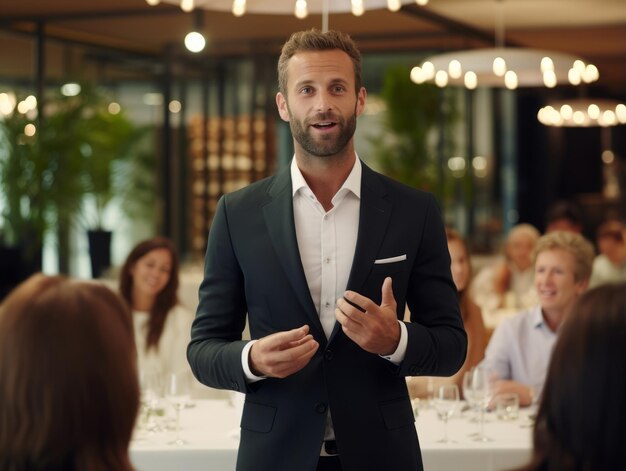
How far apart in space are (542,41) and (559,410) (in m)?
12.5

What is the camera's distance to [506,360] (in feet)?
15.9

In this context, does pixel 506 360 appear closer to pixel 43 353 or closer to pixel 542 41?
pixel 43 353

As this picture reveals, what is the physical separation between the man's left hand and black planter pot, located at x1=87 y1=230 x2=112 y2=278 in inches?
361

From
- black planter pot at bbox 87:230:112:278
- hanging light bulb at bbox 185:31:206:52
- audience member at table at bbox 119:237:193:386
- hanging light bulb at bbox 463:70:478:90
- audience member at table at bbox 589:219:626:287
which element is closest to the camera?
audience member at table at bbox 119:237:193:386

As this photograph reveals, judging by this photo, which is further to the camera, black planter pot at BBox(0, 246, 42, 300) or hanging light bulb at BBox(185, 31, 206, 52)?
black planter pot at BBox(0, 246, 42, 300)

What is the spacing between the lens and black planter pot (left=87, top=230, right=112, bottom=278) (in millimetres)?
11134

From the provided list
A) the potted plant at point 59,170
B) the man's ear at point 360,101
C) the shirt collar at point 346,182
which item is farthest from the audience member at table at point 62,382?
the potted plant at point 59,170

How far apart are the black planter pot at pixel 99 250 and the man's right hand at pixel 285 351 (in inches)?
359

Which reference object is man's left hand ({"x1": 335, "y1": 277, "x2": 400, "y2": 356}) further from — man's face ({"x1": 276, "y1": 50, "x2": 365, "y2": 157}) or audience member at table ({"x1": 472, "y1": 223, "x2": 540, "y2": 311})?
audience member at table ({"x1": 472, "y1": 223, "x2": 540, "y2": 311})

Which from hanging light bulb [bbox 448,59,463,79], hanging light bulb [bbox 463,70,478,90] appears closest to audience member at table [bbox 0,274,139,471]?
hanging light bulb [bbox 448,59,463,79]

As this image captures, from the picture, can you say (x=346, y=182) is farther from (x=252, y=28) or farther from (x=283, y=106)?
(x=252, y=28)

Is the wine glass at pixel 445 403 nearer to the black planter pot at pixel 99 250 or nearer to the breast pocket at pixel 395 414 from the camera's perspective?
the breast pocket at pixel 395 414

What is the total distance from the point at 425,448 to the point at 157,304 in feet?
8.08

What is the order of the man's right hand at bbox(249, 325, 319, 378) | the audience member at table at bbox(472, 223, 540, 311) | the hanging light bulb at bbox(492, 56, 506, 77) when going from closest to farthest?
the man's right hand at bbox(249, 325, 319, 378), the hanging light bulb at bbox(492, 56, 506, 77), the audience member at table at bbox(472, 223, 540, 311)
